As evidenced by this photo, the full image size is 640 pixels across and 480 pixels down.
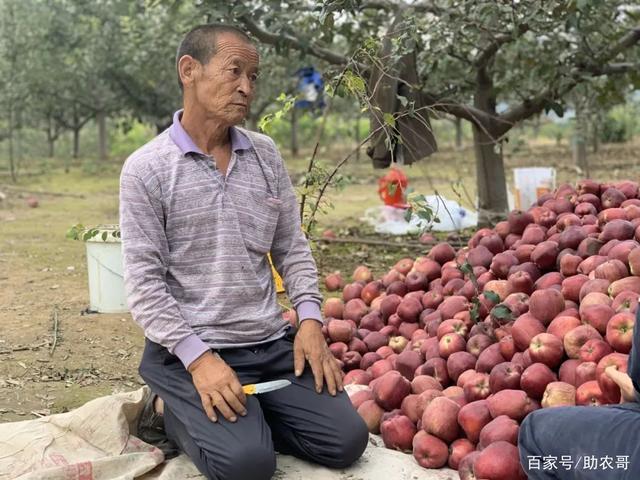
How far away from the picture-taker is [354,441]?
107 inches

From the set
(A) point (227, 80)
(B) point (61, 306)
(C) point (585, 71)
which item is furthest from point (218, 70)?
A: (C) point (585, 71)

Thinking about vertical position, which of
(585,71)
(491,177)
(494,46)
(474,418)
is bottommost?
(474,418)

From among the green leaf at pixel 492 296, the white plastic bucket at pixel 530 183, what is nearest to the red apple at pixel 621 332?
the green leaf at pixel 492 296

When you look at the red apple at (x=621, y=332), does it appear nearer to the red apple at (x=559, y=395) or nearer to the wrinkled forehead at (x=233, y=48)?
the red apple at (x=559, y=395)

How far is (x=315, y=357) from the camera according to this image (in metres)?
2.83

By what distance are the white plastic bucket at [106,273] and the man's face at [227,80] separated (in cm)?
196

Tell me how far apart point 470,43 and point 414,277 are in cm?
268

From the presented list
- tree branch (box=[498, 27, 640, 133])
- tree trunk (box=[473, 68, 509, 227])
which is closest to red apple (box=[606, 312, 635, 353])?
tree branch (box=[498, 27, 640, 133])

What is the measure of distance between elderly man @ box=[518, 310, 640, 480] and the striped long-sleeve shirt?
2.99 ft

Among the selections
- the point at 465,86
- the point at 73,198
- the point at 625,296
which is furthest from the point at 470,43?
the point at 73,198

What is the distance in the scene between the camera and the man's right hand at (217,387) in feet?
8.40

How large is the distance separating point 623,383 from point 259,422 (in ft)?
3.68

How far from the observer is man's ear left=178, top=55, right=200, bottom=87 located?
2.76m

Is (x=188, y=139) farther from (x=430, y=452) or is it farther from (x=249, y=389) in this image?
(x=430, y=452)
